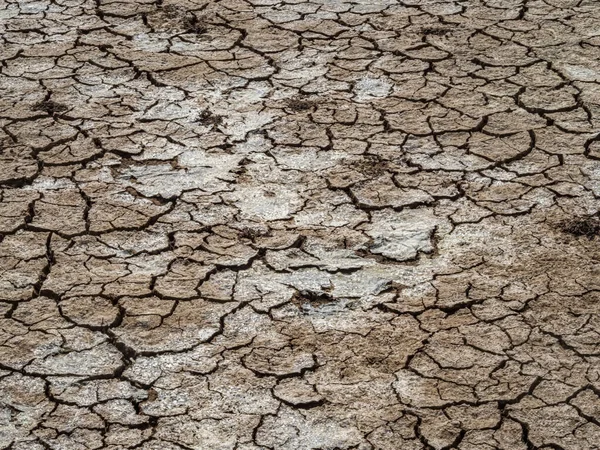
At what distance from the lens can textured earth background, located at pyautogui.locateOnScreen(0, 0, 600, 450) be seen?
395cm

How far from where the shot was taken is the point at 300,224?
4.95m

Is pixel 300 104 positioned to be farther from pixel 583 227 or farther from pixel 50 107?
pixel 583 227

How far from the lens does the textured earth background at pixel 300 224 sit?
13.0 ft

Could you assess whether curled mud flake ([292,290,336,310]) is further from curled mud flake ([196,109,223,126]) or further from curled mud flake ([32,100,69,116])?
curled mud flake ([32,100,69,116])

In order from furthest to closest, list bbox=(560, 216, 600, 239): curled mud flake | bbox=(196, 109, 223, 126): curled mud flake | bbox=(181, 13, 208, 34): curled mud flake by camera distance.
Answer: bbox=(181, 13, 208, 34): curled mud flake
bbox=(196, 109, 223, 126): curled mud flake
bbox=(560, 216, 600, 239): curled mud flake

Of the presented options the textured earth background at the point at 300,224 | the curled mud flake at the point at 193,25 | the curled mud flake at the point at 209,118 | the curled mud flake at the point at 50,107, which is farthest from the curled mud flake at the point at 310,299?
the curled mud flake at the point at 193,25

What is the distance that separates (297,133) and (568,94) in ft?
4.85

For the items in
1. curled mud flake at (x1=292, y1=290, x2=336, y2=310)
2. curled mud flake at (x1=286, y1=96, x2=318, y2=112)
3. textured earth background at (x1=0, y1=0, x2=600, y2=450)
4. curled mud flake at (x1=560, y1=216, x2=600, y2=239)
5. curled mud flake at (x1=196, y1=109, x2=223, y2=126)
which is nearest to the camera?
textured earth background at (x1=0, y1=0, x2=600, y2=450)

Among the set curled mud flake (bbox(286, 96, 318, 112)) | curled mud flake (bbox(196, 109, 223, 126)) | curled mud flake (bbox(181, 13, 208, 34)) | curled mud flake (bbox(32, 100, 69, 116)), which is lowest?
curled mud flake (bbox(32, 100, 69, 116))

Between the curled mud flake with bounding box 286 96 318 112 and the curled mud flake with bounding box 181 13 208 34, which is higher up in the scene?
the curled mud flake with bounding box 286 96 318 112

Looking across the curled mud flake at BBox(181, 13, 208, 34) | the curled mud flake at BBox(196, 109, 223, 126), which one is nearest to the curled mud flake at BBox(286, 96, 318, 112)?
the curled mud flake at BBox(196, 109, 223, 126)

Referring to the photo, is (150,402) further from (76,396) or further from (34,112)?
(34,112)

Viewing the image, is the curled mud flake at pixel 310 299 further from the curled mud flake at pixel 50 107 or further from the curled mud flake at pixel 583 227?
the curled mud flake at pixel 50 107

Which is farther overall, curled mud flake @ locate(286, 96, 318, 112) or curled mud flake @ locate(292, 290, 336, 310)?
curled mud flake @ locate(286, 96, 318, 112)
